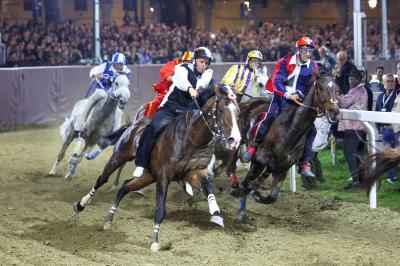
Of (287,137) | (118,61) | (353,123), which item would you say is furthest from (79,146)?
(287,137)

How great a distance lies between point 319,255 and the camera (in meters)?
7.87

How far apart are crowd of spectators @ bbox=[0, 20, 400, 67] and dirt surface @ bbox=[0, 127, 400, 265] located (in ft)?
35.3

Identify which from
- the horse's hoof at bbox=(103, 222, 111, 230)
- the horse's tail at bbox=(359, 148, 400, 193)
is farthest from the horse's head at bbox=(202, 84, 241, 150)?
the horse's hoof at bbox=(103, 222, 111, 230)

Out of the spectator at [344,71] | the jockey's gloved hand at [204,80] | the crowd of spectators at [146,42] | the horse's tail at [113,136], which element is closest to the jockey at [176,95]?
the jockey's gloved hand at [204,80]

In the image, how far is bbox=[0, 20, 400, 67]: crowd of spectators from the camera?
22516 millimetres

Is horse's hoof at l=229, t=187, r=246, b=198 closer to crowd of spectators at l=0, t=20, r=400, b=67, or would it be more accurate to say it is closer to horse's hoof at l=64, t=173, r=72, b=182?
horse's hoof at l=64, t=173, r=72, b=182

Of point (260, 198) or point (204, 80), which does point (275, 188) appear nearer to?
point (260, 198)

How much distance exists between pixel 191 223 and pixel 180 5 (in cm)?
3264

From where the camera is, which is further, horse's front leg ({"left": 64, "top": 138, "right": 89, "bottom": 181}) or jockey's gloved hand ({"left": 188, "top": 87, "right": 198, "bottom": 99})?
horse's front leg ({"left": 64, "top": 138, "right": 89, "bottom": 181})

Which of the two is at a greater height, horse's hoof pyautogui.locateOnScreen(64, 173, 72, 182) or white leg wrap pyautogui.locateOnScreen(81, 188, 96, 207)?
white leg wrap pyautogui.locateOnScreen(81, 188, 96, 207)

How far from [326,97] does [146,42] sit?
16.9 metres

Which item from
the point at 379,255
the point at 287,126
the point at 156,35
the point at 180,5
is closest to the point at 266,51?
the point at 156,35

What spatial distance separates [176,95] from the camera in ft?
29.5

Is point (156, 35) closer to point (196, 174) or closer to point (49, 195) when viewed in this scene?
point (49, 195)
